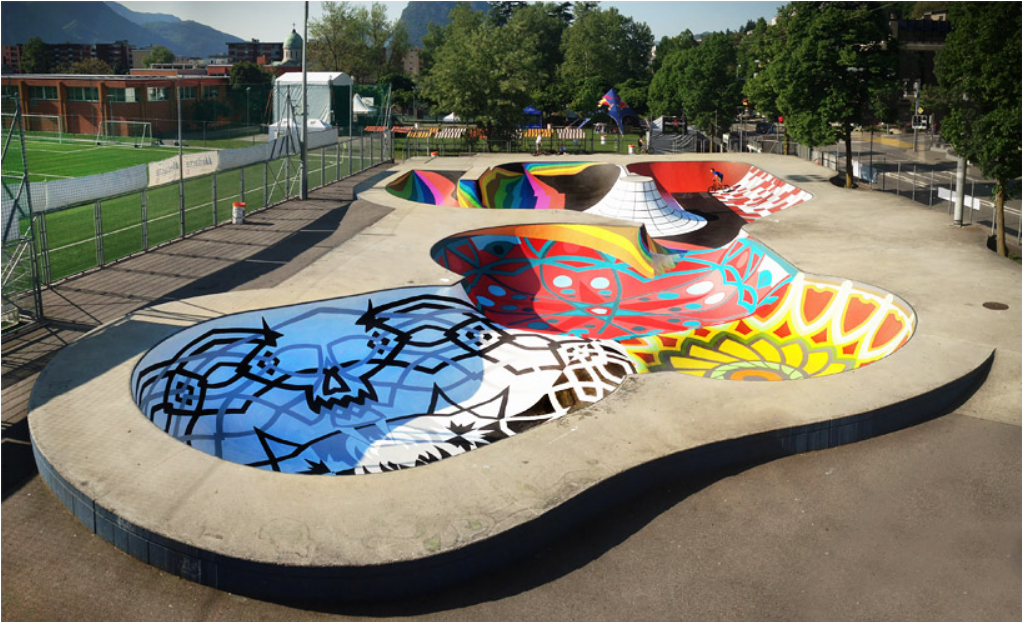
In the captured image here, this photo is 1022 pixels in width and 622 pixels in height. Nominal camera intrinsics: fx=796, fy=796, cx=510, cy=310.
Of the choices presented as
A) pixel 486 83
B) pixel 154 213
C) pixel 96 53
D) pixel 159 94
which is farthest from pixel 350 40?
pixel 96 53

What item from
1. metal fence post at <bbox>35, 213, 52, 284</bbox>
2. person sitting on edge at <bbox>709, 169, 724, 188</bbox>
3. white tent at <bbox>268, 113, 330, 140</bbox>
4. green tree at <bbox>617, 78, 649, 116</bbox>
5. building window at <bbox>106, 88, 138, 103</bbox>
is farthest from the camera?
green tree at <bbox>617, 78, 649, 116</bbox>

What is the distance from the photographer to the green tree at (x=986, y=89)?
67.1 feet

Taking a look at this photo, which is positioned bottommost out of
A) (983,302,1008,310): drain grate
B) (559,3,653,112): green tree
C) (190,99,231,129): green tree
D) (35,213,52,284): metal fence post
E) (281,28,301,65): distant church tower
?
(983,302,1008,310): drain grate

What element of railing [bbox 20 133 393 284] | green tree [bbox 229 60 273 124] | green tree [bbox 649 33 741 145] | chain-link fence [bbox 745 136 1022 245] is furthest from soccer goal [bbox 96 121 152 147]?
chain-link fence [bbox 745 136 1022 245]

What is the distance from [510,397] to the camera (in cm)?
1527

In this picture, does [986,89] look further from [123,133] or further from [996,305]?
[123,133]

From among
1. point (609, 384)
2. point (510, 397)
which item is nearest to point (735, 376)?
point (609, 384)

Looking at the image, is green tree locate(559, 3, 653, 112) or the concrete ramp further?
green tree locate(559, 3, 653, 112)

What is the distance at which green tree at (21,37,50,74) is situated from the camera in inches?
4181

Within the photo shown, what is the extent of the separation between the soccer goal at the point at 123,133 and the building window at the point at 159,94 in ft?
6.87

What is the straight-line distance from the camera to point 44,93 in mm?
58375

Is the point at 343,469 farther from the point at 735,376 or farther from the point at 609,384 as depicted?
the point at 735,376

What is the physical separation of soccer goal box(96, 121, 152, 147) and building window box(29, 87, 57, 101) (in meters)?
5.08

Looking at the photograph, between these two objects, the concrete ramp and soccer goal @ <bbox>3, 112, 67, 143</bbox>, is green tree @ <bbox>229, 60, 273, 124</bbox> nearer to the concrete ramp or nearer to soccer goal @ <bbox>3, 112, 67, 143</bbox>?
soccer goal @ <bbox>3, 112, 67, 143</bbox>
